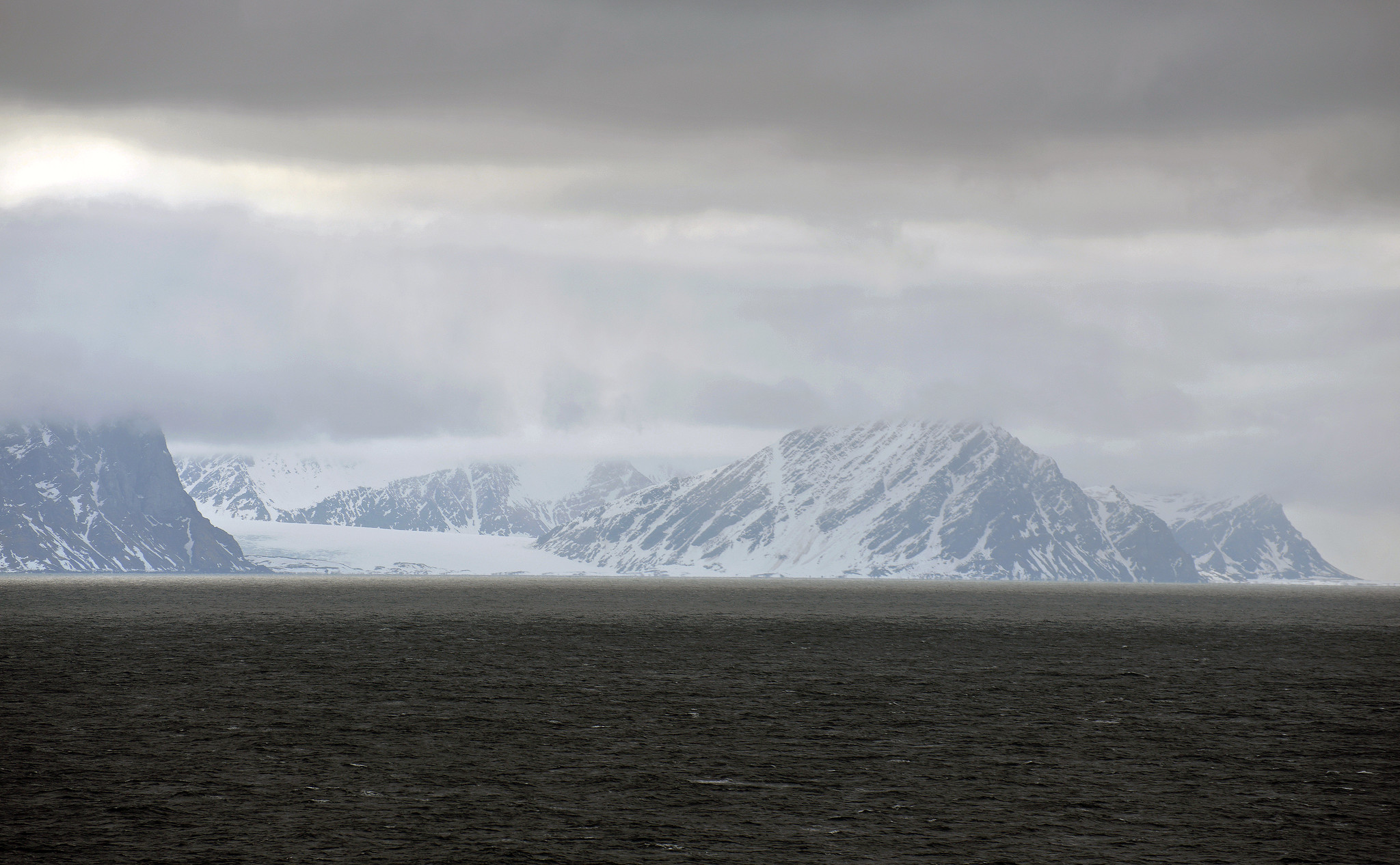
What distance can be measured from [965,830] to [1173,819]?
29.7ft

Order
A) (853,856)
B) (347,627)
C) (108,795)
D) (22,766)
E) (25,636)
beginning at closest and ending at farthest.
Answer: (853,856) < (108,795) < (22,766) < (25,636) < (347,627)

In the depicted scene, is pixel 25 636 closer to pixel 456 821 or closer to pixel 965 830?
pixel 456 821

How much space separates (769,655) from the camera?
143 metres

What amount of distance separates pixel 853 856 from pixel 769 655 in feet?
312

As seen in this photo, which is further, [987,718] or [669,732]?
[987,718]

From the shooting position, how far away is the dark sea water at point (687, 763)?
164 ft

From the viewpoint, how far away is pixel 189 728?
77.8m

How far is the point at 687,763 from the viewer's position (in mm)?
67312

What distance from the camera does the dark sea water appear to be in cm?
5003

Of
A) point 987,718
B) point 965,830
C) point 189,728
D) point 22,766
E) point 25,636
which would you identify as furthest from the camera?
point 25,636

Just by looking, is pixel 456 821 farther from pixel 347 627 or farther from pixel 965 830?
pixel 347 627

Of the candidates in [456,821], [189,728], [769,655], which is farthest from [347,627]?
[456,821]

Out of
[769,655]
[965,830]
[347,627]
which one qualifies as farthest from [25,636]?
[965,830]

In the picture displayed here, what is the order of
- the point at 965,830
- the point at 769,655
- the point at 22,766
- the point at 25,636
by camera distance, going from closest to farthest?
1. the point at 965,830
2. the point at 22,766
3. the point at 769,655
4. the point at 25,636
